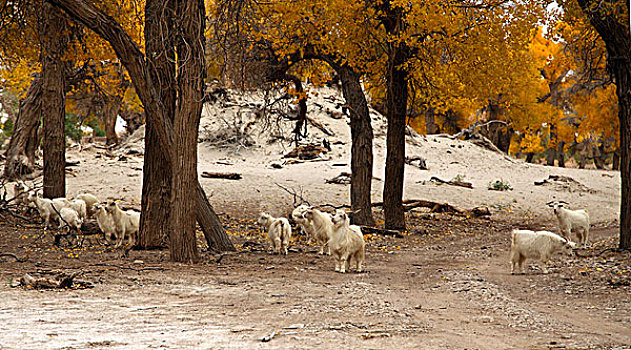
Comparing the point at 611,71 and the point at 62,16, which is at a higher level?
the point at 62,16

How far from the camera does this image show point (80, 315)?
5391 millimetres

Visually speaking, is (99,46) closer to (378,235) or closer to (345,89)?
(345,89)

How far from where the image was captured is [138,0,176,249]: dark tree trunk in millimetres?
10312

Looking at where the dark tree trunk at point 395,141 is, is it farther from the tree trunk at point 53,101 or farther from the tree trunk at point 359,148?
the tree trunk at point 53,101

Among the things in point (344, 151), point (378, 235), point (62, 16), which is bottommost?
point (378, 235)

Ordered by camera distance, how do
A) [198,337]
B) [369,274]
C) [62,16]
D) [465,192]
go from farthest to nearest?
[465,192]
[62,16]
[369,274]
[198,337]

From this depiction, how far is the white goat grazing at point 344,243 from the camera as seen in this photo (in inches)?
344

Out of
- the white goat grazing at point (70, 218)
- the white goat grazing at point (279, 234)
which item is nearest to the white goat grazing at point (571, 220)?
the white goat grazing at point (279, 234)

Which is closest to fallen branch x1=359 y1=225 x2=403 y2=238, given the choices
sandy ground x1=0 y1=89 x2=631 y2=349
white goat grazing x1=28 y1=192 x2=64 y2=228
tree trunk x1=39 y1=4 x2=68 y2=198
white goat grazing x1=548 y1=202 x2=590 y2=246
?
sandy ground x1=0 y1=89 x2=631 y2=349

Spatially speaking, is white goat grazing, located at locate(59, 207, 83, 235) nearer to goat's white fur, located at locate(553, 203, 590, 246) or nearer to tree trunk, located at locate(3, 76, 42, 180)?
tree trunk, located at locate(3, 76, 42, 180)

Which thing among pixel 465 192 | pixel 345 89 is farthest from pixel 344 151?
pixel 345 89

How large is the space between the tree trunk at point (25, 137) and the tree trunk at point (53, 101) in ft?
16.5

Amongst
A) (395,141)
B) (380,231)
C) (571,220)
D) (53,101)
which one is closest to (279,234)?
(380,231)

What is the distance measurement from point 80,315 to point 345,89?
11.6 meters
